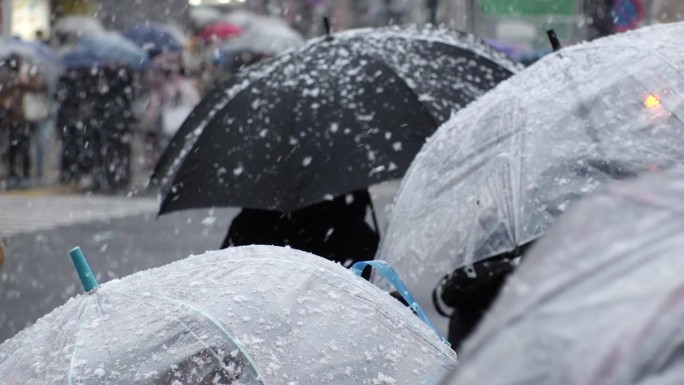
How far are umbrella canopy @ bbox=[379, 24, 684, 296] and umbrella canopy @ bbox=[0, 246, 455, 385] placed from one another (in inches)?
35.2

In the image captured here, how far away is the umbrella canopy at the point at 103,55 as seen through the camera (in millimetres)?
18547

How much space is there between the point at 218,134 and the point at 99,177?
1364cm

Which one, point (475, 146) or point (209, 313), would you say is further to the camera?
point (475, 146)

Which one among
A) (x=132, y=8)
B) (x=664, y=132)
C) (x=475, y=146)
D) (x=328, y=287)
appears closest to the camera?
(x=328, y=287)

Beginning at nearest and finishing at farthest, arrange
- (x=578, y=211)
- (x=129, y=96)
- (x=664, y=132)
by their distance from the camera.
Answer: (x=578, y=211) < (x=664, y=132) < (x=129, y=96)

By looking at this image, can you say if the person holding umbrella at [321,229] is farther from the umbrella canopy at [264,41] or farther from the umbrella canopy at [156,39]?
the umbrella canopy at [264,41]

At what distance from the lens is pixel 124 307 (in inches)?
106

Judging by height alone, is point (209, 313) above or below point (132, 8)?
above

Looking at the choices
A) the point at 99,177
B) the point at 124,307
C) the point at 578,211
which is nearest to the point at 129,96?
the point at 99,177

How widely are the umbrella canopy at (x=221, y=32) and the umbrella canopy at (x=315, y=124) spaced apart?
78.2ft

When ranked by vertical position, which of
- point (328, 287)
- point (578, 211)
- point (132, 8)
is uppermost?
point (578, 211)

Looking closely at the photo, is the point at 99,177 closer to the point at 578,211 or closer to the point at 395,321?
the point at 395,321

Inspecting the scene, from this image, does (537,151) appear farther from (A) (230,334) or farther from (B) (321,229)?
(B) (321,229)

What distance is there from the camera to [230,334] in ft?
8.64
